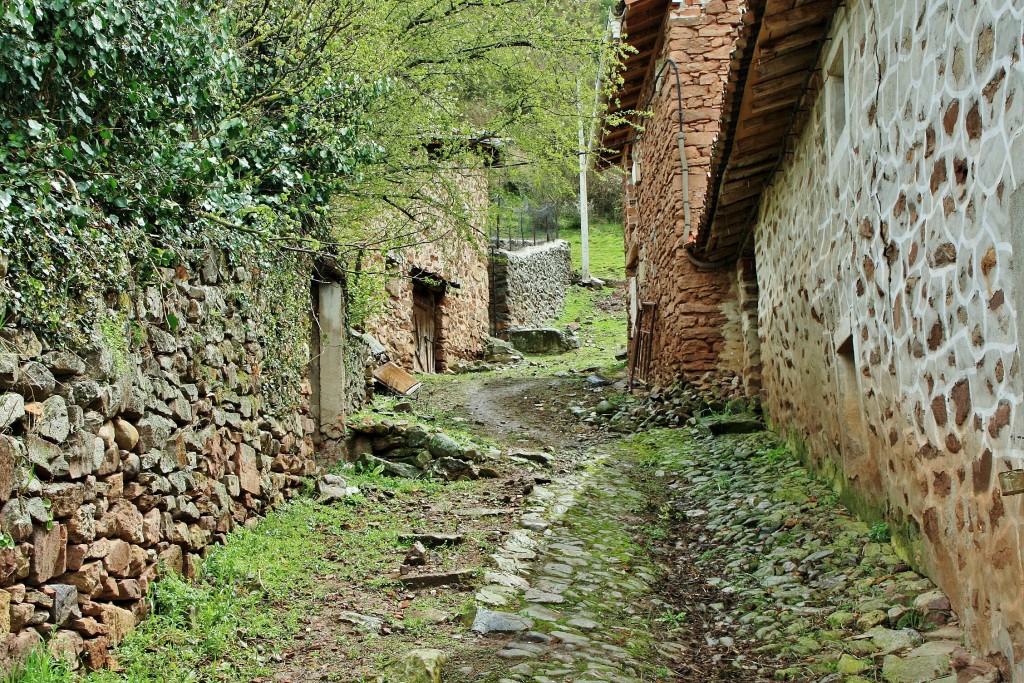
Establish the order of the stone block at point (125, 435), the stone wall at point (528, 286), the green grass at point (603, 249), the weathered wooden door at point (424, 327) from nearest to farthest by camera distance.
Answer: the stone block at point (125, 435) → the weathered wooden door at point (424, 327) → the stone wall at point (528, 286) → the green grass at point (603, 249)

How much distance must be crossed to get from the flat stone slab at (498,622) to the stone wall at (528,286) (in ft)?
48.7

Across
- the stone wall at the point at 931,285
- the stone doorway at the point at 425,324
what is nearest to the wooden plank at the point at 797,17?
the stone wall at the point at 931,285

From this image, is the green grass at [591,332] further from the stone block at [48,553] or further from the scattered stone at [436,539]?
the stone block at [48,553]

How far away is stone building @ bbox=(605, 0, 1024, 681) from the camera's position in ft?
10.2

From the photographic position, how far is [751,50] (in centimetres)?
560

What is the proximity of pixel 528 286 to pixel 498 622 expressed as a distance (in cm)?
1924

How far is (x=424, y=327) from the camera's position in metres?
16.6

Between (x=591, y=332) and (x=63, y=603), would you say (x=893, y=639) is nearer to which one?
(x=63, y=603)

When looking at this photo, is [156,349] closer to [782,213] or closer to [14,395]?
[14,395]

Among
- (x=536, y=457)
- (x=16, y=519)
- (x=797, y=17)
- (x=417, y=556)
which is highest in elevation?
(x=797, y=17)

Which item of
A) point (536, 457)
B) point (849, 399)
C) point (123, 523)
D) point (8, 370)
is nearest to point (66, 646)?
point (123, 523)

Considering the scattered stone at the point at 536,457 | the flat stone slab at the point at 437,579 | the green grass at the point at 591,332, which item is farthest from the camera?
the green grass at the point at 591,332

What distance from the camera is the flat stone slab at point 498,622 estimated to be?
14.9ft

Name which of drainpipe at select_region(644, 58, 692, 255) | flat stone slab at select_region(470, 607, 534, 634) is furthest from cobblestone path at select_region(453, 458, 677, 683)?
drainpipe at select_region(644, 58, 692, 255)
